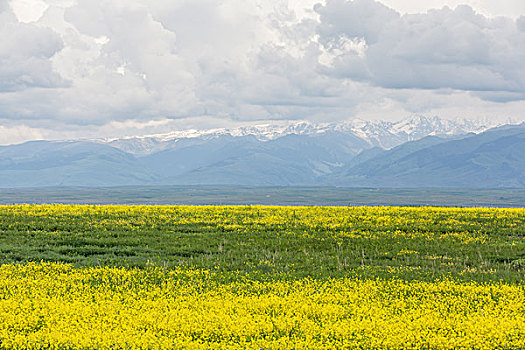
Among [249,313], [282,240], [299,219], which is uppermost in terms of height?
[299,219]

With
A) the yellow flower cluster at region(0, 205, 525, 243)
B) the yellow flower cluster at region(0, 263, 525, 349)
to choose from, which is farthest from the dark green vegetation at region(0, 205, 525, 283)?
the yellow flower cluster at region(0, 263, 525, 349)

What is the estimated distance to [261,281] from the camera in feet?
93.9

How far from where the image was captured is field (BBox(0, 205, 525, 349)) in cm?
1900

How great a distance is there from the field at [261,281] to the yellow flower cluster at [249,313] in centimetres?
7

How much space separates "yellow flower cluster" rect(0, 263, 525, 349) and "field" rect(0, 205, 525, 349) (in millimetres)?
70

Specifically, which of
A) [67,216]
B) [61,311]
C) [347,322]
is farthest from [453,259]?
[67,216]

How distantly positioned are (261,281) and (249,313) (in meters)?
6.80

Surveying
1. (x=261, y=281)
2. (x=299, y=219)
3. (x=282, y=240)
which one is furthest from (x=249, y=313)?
(x=299, y=219)

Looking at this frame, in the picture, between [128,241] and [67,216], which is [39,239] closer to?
[128,241]

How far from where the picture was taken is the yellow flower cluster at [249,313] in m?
18.2

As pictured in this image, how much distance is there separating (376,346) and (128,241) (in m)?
26.0

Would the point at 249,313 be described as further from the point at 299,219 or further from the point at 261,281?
the point at 299,219

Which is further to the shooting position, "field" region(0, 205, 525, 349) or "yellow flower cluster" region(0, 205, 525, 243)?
"yellow flower cluster" region(0, 205, 525, 243)

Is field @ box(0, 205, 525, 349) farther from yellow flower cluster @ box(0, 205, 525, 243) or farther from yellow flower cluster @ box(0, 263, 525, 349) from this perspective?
yellow flower cluster @ box(0, 205, 525, 243)
